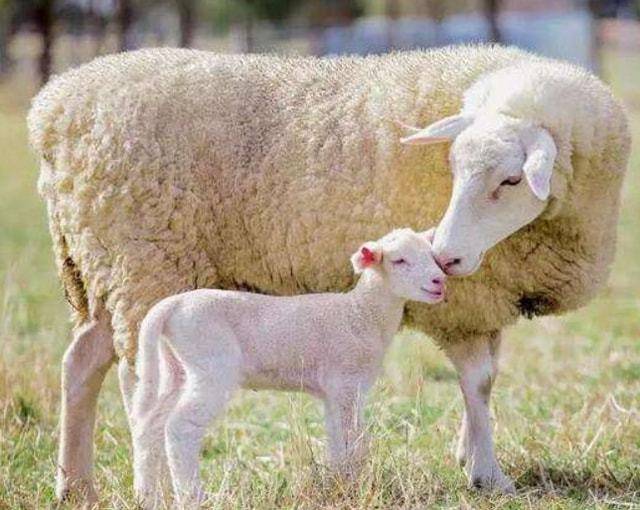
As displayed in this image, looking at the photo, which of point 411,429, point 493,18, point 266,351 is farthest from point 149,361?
point 493,18

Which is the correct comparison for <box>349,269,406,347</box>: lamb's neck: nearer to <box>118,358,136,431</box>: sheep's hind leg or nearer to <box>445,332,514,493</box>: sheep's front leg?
<box>445,332,514,493</box>: sheep's front leg

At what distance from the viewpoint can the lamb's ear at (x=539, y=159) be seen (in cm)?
479

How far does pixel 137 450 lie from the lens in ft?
15.7

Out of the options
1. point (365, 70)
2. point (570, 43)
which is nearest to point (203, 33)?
point (570, 43)

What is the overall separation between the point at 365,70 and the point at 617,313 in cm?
421

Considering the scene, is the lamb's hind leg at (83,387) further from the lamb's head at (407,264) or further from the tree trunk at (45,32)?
the tree trunk at (45,32)

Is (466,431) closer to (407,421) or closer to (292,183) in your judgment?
(407,421)

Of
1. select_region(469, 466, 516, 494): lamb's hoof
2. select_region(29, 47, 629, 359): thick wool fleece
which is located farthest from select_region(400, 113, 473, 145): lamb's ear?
select_region(469, 466, 516, 494): lamb's hoof

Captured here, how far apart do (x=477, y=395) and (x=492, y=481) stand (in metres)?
0.31

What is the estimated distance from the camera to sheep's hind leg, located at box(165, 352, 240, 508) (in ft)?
14.8

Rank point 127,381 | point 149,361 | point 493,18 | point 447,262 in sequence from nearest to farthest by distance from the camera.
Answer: point 149,361 → point 447,262 → point 127,381 → point 493,18

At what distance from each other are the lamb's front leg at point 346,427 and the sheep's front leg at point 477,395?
769mm

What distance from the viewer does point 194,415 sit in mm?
4504

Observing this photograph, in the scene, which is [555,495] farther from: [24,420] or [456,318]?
[24,420]
